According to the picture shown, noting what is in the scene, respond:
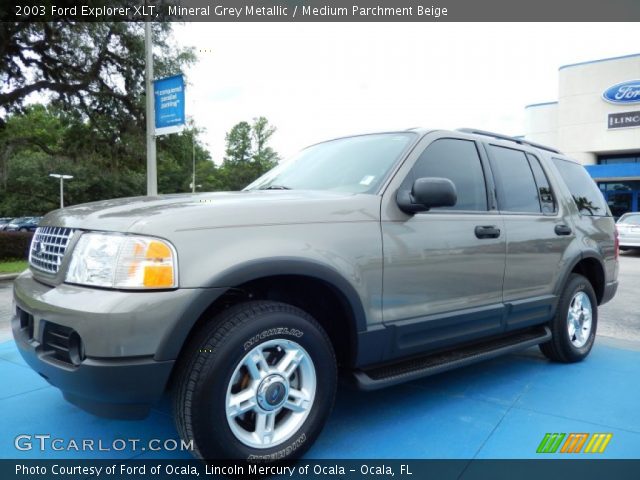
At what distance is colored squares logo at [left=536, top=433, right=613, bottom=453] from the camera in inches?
115

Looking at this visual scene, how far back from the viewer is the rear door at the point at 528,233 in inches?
150

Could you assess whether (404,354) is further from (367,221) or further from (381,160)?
(381,160)

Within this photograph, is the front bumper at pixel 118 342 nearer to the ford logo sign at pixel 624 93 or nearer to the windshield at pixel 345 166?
the windshield at pixel 345 166

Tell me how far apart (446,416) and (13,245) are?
53.7 feet

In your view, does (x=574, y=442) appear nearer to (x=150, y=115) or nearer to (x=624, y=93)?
(x=150, y=115)

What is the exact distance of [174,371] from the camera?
2.41 m

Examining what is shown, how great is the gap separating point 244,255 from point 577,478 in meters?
2.03

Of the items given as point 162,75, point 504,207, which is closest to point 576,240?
point 504,207

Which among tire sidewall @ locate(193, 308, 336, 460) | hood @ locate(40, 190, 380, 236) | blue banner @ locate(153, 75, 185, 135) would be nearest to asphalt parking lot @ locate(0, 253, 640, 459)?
tire sidewall @ locate(193, 308, 336, 460)

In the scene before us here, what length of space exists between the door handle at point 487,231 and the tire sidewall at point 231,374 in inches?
55.9

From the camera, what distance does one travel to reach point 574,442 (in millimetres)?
3004

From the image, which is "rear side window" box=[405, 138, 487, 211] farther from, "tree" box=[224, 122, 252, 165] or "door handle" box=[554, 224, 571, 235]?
"tree" box=[224, 122, 252, 165]

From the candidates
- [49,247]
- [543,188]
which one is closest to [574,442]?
[543,188]

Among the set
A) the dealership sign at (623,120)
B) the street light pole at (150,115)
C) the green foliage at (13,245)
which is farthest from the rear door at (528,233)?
the dealership sign at (623,120)
